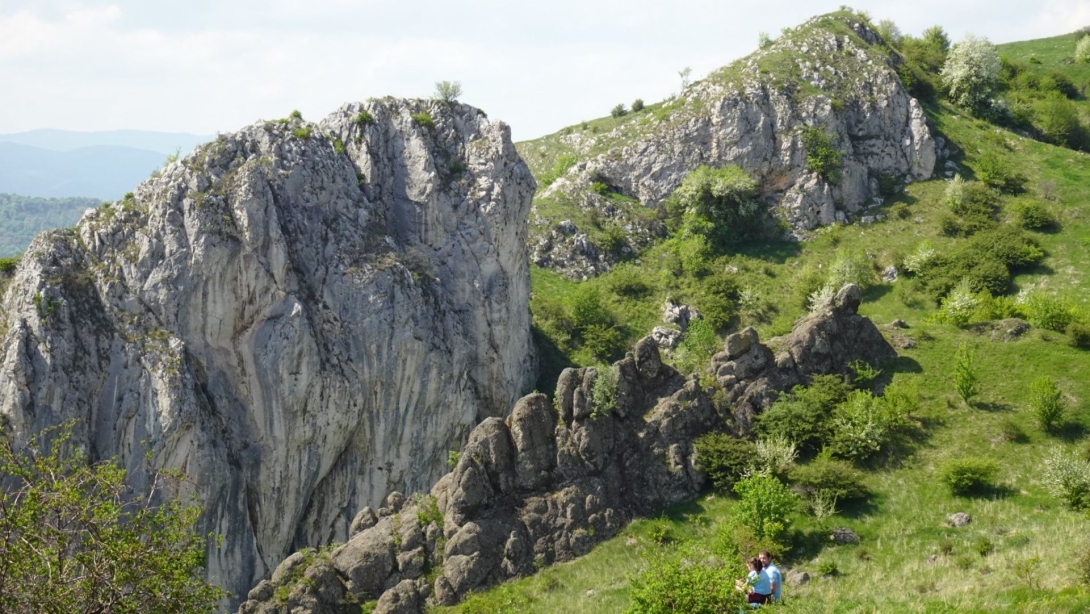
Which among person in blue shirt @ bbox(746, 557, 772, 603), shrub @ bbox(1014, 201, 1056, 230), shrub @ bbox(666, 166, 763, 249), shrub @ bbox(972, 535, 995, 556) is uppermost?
shrub @ bbox(666, 166, 763, 249)

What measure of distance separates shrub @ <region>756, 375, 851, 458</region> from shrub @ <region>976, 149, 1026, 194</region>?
38.0 metres

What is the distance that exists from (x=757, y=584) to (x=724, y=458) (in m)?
13.3

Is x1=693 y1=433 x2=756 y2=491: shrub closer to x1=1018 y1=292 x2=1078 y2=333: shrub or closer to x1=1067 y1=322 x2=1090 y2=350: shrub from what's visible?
x1=1067 y1=322 x2=1090 y2=350: shrub

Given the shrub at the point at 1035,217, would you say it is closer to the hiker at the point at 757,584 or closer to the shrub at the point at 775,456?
the shrub at the point at 775,456

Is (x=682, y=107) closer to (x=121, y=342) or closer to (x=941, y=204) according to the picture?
(x=941, y=204)

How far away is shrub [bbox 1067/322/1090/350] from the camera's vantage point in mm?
37219

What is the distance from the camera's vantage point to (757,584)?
19156 mm

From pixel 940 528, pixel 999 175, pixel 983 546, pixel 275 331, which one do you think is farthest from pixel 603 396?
pixel 999 175

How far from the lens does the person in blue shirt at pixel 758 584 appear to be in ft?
61.8

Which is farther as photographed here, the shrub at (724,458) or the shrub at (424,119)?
the shrub at (424,119)

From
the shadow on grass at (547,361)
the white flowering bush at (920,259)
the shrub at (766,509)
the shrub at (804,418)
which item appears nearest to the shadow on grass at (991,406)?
the shrub at (804,418)

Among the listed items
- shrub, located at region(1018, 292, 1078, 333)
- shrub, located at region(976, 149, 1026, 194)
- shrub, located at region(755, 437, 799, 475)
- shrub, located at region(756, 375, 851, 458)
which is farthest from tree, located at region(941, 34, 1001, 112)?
shrub, located at region(755, 437, 799, 475)

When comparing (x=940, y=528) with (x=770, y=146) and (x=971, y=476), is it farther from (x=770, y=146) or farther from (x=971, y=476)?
(x=770, y=146)

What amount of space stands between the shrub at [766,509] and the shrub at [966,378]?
11442 mm
